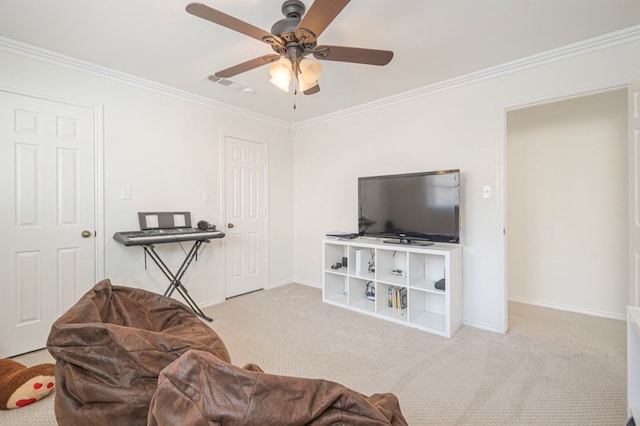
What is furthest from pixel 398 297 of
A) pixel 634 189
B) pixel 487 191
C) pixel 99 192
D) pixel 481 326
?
pixel 99 192

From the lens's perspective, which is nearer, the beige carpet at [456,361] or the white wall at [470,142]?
the beige carpet at [456,361]

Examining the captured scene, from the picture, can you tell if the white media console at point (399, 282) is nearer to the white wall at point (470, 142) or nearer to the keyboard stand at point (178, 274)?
the white wall at point (470, 142)

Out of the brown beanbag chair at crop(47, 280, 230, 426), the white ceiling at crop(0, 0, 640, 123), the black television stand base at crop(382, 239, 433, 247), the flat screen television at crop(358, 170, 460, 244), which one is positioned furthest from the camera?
the black television stand base at crop(382, 239, 433, 247)

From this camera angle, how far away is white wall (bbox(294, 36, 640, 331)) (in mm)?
2480

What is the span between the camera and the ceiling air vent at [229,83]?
301 centimetres

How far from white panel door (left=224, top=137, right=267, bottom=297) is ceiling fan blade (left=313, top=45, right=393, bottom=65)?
2269mm

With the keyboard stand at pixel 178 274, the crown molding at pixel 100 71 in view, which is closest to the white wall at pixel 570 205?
the crown molding at pixel 100 71

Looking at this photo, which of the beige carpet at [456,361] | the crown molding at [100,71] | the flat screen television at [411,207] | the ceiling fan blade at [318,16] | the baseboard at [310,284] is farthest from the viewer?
the baseboard at [310,284]

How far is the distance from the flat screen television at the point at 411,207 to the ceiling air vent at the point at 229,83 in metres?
1.61

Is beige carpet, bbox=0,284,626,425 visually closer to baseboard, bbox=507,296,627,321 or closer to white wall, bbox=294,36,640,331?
baseboard, bbox=507,296,627,321

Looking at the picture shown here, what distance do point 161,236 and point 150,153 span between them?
37.6 inches

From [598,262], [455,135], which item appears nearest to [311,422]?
[455,135]

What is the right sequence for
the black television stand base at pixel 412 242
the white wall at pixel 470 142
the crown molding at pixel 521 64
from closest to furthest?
the crown molding at pixel 521 64 → the white wall at pixel 470 142 → the black television stand base at pixel 412 242

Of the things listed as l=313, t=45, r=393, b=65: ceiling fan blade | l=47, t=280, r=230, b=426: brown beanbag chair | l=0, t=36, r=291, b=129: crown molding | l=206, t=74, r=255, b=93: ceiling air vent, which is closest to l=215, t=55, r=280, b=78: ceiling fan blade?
l=313, t=45, r=393, b=65: ceiling fan blade
